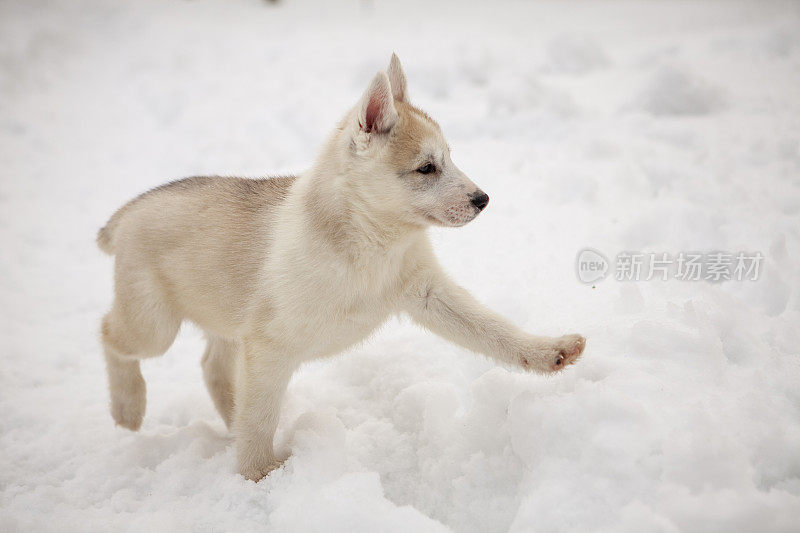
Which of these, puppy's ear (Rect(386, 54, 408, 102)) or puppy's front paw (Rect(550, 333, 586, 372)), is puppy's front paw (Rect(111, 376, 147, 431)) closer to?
puppy's ear (Rect(386, 54, 408, 102))

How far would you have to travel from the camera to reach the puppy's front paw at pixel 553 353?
112 inches

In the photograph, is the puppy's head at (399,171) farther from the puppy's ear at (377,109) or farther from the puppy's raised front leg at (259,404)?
the puppy's raised front leg at (259,404)

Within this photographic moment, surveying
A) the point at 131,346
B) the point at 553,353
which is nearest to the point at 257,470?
the point at 131,346

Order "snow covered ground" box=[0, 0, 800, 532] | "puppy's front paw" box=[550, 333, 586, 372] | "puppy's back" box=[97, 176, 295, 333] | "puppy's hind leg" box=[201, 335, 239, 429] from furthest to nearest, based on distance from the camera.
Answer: "puppy's hind leg" box=[201, 335, 239, 429] < "puppy's back" box=[97, 176, 295, 333] < "puppy's front paw" box=[550, 333, 586, 372] < "snow covered ground" box=[0, 0, 800, 532]

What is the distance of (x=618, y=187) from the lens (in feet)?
17.6

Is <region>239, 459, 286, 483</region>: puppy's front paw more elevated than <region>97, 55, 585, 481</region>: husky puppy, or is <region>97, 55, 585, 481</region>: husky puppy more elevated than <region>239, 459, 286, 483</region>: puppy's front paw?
<region>97, 55, 585, 481</region>: husky puppy

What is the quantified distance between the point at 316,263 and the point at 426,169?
0.69 metres

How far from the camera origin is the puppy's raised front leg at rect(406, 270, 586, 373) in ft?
9.60

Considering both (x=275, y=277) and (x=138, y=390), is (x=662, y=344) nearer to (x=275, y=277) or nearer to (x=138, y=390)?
Result: (x=275, y=277)

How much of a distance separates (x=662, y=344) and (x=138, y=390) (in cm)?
295

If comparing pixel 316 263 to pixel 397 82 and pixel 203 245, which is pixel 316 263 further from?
pixel 397 82

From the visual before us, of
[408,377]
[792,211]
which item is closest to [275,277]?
[408,377]

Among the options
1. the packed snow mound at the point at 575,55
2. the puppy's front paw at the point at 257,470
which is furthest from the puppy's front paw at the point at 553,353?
the packed snow mound at the point at 575,55

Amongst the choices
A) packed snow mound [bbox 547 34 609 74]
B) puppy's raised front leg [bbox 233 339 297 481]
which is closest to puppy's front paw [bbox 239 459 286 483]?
puppy's raised front leg [bbox 233 339 297 481]
